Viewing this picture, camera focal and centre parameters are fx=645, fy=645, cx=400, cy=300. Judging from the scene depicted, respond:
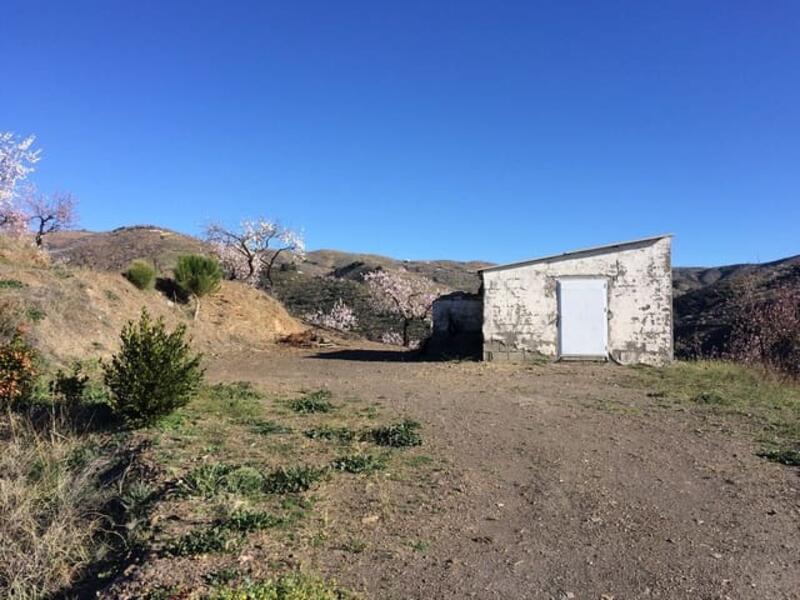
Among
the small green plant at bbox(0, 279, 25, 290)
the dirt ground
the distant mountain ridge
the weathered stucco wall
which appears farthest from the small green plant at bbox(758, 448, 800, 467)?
the small green plant at bbox(0, 279, 25, 290)

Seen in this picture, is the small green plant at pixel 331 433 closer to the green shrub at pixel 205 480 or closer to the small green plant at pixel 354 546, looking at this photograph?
the green shrub at pixel 205 480

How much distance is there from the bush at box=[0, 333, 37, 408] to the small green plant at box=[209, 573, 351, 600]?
641 cm

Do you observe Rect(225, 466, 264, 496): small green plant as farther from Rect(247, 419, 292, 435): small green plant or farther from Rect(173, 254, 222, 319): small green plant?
Rect(173, 254, 222, 319): small green plant

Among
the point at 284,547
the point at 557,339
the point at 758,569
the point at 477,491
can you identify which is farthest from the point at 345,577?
the point at 557,339

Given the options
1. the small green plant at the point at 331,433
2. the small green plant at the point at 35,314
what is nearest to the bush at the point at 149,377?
the small green plant at the point at 331,433

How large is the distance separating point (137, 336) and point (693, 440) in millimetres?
7235

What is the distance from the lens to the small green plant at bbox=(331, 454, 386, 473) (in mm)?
6371

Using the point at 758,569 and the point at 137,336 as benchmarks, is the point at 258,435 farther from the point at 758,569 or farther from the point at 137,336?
the point at 758,569

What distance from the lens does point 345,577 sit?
413 cm

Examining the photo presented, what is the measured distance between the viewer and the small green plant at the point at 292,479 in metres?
5.74

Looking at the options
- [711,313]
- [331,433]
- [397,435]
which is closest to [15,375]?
[331,433]

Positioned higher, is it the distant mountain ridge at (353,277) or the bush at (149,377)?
the distant mountain ridge at (353,277)

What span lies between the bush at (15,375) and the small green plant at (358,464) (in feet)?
16.5

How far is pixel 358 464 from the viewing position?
6.47 m
